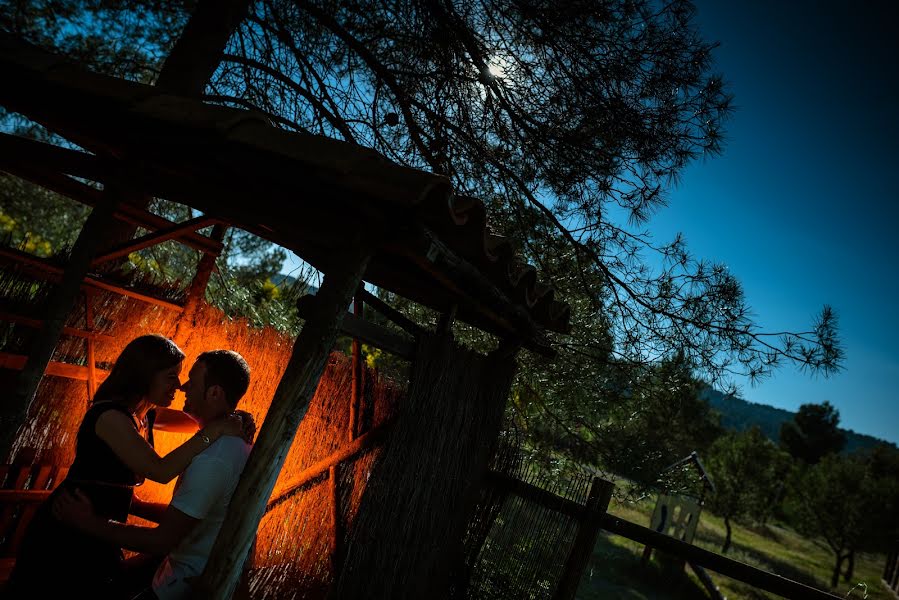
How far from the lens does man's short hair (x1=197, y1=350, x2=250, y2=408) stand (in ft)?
7.50

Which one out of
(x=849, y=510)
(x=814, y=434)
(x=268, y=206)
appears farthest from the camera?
(x=814, y=434)

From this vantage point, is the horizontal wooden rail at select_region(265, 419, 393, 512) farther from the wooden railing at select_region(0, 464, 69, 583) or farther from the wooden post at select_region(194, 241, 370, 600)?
the wooden railing at select_region(0, 464, 69, 583)

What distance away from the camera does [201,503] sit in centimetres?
198

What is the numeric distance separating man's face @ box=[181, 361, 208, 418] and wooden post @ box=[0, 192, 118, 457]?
3.49ft

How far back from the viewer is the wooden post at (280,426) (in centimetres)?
200

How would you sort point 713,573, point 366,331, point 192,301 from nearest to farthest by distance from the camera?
point 366,331, point 192,301, point 713,573

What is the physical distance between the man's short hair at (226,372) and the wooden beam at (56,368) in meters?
1.89

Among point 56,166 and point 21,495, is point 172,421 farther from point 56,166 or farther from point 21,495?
point 56,166

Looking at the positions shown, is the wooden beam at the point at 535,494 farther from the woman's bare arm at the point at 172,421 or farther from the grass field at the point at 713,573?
the woman's bare arm at the point at 172,421

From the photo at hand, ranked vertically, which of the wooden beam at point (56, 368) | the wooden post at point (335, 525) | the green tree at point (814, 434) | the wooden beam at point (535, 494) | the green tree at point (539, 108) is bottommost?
the wooden post at point (335, 525)

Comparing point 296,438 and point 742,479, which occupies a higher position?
point 742,479

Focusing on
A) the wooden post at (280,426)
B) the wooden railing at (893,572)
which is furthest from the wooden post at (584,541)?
the wooden railing at (893,572)

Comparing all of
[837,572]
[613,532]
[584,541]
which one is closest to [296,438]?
[584,541]

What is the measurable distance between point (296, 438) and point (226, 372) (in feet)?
5.40
